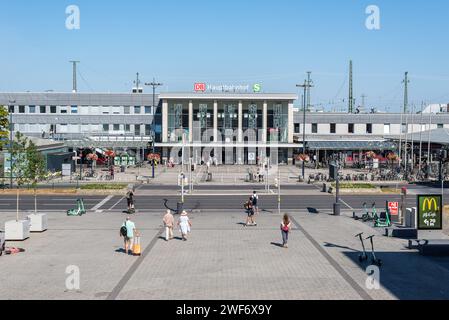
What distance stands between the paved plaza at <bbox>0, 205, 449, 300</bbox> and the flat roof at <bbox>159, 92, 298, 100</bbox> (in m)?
54.4

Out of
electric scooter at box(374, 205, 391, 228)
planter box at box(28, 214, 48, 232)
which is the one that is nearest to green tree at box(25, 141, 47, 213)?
planter box at box(28, 214, 48, 232)

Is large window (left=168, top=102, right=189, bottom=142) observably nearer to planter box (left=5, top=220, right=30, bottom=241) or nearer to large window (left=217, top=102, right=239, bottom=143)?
large window (left=217, top=102, right=239, bottom=143)

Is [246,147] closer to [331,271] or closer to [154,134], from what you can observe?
[154,134]

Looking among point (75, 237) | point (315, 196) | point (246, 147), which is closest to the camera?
point (75, 237)

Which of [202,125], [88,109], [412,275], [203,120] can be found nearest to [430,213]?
[412,275]

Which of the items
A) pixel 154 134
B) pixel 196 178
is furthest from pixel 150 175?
pixel 154 134

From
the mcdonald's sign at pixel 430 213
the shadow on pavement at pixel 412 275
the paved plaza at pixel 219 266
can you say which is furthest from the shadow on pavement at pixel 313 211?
the shadow on pavement at pixel 412 275

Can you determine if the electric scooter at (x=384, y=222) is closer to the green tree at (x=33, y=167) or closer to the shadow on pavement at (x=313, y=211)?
the shadow on pavement at (x=313, y=211)

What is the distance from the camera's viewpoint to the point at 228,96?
3408 inches

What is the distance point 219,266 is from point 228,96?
65489 mm

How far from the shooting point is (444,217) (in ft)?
111

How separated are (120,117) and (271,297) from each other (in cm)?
7801

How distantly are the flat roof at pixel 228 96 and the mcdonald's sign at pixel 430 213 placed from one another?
194 feet
